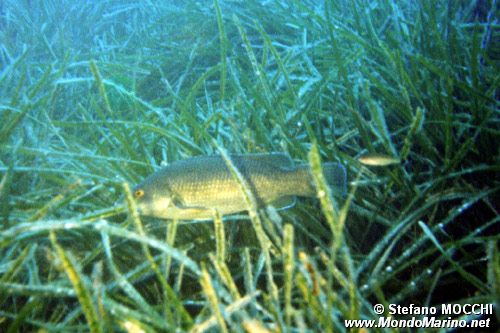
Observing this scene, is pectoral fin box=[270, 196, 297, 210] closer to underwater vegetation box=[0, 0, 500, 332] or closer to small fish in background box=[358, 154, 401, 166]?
underwater vegetation box=[0, 0, 500, 332]

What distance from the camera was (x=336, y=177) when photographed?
248 cm

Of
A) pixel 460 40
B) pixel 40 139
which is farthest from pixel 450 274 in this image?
pixel 40 139

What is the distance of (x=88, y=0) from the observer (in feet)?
34.8

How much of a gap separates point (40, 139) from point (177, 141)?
5.22 ft

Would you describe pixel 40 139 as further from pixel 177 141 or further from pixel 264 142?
pixel 264 142

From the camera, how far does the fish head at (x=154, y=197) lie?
252 centimetres

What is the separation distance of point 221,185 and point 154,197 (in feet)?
1.53

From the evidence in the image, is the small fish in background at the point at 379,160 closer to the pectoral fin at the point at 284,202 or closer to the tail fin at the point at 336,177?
the tail fin at the point at 336,177

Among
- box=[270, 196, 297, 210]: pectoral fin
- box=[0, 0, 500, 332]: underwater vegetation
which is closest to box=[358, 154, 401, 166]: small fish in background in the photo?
box=[0, 0, 500, 332]: underwater vegetation

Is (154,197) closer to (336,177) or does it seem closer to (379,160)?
(336,177)

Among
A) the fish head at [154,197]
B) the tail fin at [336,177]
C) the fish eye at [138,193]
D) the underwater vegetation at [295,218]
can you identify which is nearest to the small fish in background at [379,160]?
the underwater vegetation at [295,218]

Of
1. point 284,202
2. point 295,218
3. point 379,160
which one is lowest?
point 295,218

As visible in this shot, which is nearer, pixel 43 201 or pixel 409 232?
pixel 409 232

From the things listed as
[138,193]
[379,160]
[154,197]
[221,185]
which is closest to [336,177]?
[379,160]
